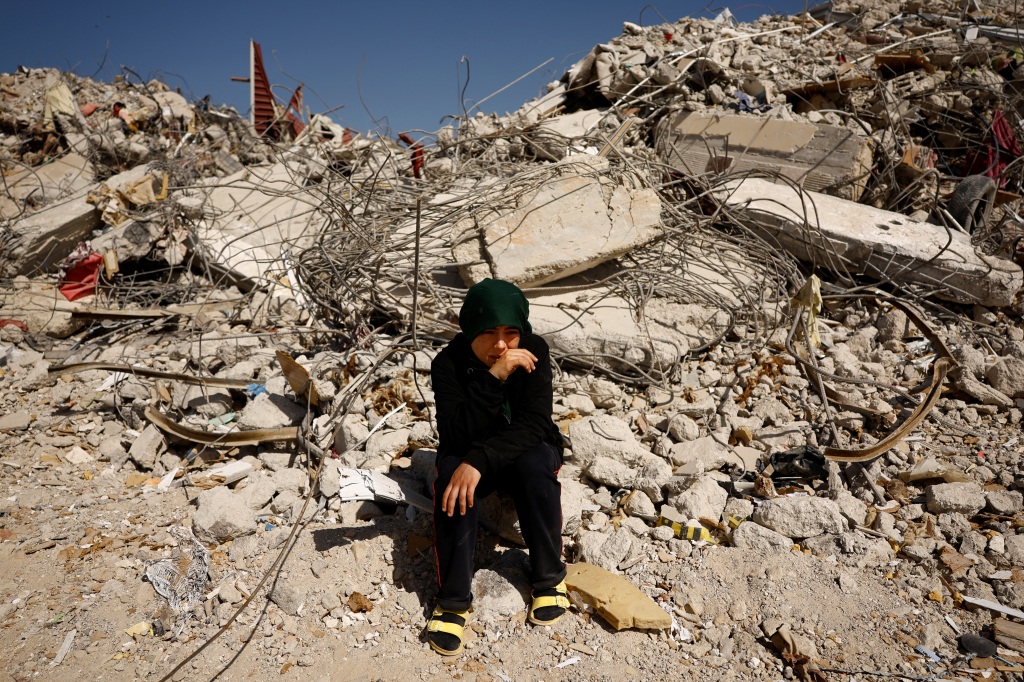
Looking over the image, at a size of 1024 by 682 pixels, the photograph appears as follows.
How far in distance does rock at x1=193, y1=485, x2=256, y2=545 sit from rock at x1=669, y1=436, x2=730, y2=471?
2034 mm

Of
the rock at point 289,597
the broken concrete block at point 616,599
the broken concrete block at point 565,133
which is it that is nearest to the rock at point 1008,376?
the broken concrete block at point 616,599

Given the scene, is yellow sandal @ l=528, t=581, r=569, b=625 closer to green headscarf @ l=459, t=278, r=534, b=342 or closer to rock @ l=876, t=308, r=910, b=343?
green headscarf @ l=459, t=278, r=534, b=342

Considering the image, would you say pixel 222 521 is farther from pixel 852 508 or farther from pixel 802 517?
pixel 852 508

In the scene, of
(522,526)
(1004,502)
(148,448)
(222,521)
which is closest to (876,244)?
(1004,502)

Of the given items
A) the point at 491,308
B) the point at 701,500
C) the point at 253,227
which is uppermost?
the point at 253,227

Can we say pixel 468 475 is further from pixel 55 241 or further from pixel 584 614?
pixel 55 241

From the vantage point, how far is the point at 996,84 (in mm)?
6062

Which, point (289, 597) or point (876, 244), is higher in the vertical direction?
point (876, 244)

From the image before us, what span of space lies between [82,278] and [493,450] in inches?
193

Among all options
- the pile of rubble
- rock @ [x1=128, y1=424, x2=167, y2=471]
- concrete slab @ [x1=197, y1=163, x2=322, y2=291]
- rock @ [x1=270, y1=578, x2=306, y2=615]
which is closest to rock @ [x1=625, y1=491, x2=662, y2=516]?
the pile of rubble

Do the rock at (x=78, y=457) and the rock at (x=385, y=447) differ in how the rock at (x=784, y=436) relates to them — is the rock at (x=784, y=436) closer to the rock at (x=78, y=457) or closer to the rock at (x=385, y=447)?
the rock at (x=385, y=447)

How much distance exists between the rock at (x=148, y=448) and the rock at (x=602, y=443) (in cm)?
224

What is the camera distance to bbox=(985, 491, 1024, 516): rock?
2688 mm

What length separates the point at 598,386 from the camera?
3602 millimetres
